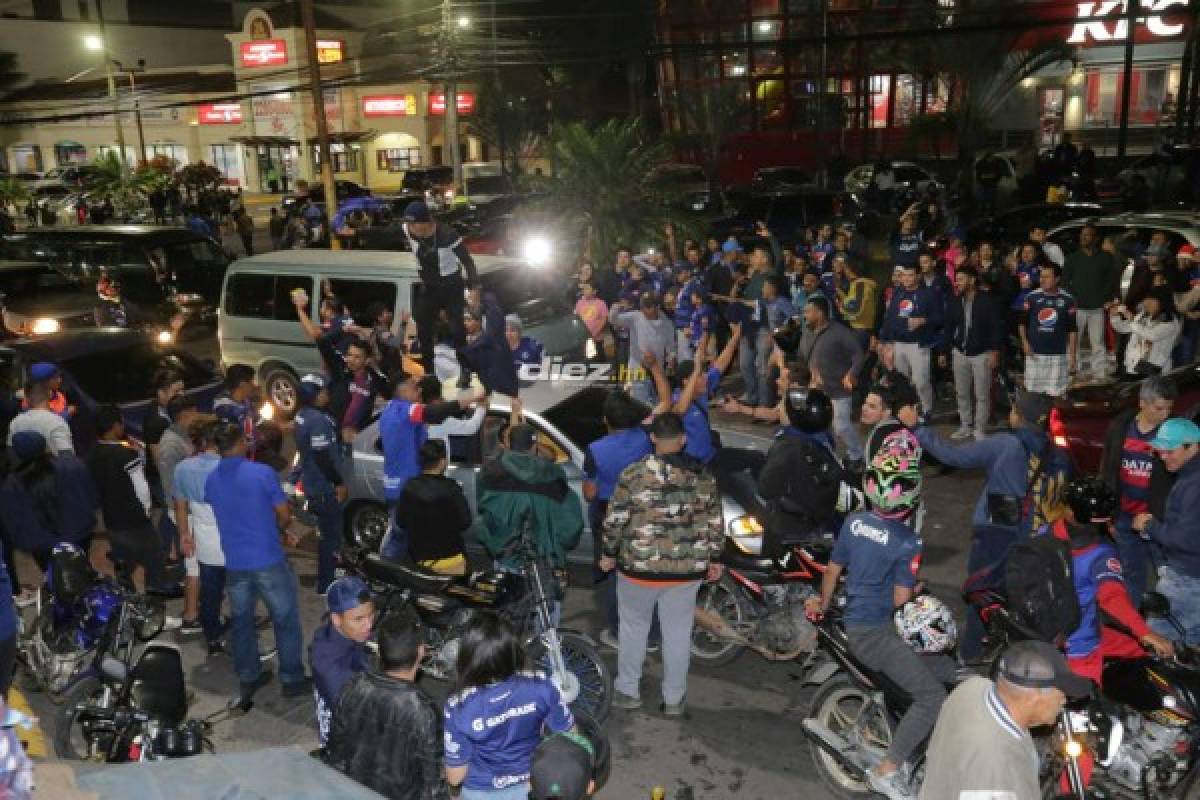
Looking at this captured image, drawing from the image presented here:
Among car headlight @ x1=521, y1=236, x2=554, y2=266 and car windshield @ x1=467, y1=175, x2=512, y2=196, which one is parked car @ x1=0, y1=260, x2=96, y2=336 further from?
car windshield @ x1=467, y1=175, x2=512, y2=196

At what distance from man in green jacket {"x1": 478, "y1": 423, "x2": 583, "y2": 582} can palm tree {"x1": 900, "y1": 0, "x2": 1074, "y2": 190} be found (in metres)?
24.0

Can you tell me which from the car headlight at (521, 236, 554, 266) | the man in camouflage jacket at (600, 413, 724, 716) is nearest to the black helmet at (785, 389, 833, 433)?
the man in camouflage jacket at (600, 413, 724, 716)

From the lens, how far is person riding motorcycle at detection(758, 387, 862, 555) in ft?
20.6

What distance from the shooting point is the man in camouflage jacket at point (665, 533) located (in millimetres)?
5547

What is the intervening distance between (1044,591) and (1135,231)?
1053 centimetres

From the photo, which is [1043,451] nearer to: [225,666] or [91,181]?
[225,666]

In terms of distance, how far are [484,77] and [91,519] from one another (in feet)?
127

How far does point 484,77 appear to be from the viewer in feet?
142

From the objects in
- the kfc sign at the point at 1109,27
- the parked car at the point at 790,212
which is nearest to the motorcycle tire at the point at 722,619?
the parked car at the point at 790,212

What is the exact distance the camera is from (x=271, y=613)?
6316 millimetres

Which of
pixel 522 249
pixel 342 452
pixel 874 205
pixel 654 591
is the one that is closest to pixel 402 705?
pixel 654 591

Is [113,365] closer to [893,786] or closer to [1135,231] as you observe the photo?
[893,786]

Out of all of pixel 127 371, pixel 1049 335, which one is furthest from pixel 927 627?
pixel 127 371

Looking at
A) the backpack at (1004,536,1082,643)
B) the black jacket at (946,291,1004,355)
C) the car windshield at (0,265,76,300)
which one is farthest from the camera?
the car windshield at (0,265,76,300)
